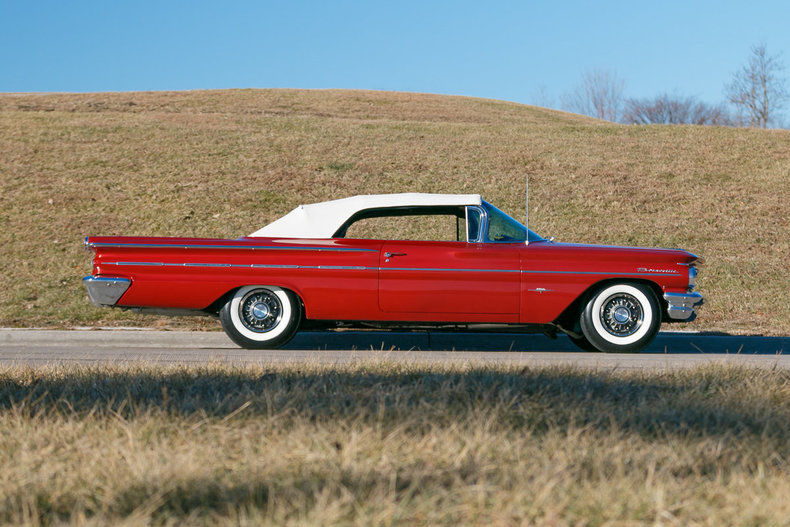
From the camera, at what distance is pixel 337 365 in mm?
5531

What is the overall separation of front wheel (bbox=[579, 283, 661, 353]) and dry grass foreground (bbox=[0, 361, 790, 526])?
2.39m

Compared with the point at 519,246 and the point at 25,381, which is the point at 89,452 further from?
the point at 519,246

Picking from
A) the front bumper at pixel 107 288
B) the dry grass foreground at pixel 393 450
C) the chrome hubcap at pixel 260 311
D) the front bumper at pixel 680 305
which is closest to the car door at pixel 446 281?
the chrome hubcap at pixel 260 311

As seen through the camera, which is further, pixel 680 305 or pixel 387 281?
pixel 680 305

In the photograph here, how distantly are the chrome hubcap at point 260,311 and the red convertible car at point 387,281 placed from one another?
0.03 feet

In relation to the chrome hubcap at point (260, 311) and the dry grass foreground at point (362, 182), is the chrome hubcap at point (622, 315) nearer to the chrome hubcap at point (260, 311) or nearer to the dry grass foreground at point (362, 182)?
the chrome hubcap at point (260, 311)

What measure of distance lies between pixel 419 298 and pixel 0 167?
674 inches

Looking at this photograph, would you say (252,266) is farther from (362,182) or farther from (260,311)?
(362,182)

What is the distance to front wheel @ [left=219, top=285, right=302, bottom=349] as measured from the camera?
725 cm

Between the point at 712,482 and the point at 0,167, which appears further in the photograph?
the point at 0,167

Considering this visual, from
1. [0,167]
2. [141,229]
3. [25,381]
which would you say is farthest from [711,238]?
[0,167]

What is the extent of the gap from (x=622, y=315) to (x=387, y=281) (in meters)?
2.32

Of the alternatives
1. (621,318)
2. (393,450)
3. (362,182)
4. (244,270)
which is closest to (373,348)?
(244,270)

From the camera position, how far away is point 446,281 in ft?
23.2
